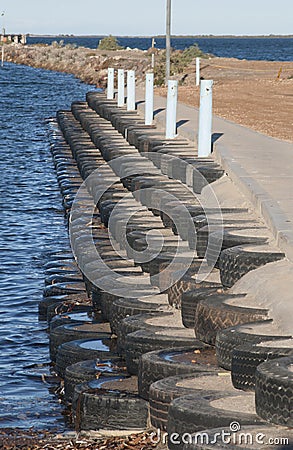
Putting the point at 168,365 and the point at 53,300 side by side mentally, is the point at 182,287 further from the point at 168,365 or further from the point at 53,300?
the point at 53,300

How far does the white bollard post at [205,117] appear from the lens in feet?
49.7

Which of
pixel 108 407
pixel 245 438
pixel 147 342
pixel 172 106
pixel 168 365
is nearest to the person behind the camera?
pixel 245 438

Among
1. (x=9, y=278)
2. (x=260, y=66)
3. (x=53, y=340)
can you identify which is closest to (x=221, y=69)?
(x=260, y=66)

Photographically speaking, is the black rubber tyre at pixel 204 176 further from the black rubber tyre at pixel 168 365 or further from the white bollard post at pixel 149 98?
the white bollard post at pixel 149 98

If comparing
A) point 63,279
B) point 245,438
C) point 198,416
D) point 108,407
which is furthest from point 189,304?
point 63,279

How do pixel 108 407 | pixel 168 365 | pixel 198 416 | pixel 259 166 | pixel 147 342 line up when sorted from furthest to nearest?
pixel 259 166, pixel 147 342, pixel 108 407, pixel 168 365, pixel 198 416

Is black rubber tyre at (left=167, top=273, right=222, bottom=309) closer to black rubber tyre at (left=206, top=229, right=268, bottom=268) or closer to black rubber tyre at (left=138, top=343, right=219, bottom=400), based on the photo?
black rubber tyre at (left=206, top=229, right=268, bottom=268)

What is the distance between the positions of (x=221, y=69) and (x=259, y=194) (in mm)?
42890

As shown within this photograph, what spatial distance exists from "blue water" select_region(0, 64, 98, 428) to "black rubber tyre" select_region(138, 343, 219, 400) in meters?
1.00

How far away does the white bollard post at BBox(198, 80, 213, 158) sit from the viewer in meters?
15.2

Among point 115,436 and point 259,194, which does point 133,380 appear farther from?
point 259,194

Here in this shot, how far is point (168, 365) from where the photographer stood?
6.68 meters

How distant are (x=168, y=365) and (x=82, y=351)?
1680mm

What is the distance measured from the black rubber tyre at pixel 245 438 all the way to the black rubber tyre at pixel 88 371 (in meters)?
2.24
